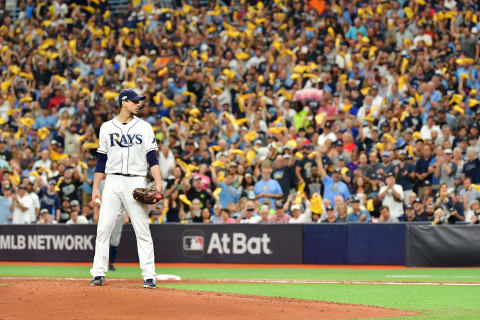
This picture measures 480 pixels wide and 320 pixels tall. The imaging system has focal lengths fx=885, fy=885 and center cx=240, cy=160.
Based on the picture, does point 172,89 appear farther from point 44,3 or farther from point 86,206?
point 44,3

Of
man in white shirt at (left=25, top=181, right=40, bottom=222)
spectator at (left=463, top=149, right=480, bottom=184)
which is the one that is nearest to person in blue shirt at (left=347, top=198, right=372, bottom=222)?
spectator at (left=463, top=149, right=480, bottom=184)

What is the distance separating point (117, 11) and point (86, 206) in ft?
40.4

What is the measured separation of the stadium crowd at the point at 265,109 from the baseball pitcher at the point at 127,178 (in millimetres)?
9744

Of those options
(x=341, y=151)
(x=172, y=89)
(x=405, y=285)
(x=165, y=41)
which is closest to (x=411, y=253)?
(x=341, y=151)

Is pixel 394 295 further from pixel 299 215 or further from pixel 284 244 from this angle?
pixel 299 215

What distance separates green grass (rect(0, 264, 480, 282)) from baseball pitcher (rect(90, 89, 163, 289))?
5.24 meters

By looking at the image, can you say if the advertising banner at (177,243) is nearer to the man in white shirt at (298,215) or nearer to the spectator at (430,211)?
the man in white shirt at (298,215)

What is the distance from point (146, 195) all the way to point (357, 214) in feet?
34.0

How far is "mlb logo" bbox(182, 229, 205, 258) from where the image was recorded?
20500 mm

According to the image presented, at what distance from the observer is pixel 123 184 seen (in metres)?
10.7

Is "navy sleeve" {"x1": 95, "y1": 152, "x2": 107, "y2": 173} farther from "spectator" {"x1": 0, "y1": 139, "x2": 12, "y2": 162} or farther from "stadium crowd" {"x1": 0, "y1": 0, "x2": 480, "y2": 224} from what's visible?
"spectator" {"x1": 0, "y1": 139, "x2": 12, "y2": 162}

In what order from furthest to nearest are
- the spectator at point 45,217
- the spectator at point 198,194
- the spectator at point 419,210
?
the spectator at point 45,217 → the spectator at point 198,194 → the spectator at point 419,210

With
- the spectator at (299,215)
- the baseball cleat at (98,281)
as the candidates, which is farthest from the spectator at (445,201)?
the baseball cleat at (98,281)

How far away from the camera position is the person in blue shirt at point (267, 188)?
21.1m
